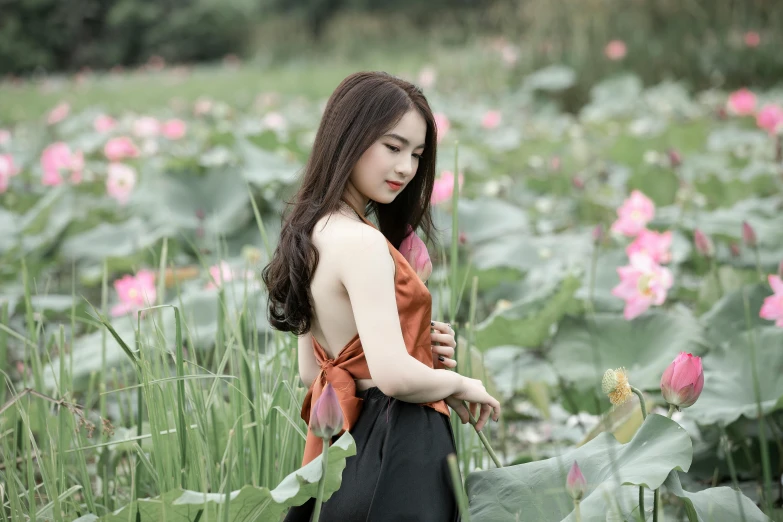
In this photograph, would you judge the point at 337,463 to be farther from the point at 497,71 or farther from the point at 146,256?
the point at 497,71

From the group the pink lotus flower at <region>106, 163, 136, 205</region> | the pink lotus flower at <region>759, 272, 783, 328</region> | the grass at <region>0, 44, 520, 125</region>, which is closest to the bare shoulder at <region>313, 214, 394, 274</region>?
the pink lotus flower at <region>759, 272, 783, 328</region>

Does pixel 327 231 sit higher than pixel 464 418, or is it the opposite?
pixel 327 231

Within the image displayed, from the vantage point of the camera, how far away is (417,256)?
3.26 feet

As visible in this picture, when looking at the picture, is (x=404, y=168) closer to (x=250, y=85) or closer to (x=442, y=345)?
→ (x=442, y=345)

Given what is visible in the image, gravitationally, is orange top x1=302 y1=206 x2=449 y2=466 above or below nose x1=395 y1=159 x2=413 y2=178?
below

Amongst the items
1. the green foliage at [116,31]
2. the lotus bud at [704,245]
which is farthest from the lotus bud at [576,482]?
the green foliage at [116,31]

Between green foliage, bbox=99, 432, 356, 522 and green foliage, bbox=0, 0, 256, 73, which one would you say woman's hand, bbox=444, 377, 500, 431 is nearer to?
green foliage, bbox=99, 432, 356, 522

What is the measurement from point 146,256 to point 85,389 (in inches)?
29.1

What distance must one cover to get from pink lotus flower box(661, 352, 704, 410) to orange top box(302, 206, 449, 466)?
0.25m

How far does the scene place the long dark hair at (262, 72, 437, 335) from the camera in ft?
3.03

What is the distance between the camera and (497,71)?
6125 mm

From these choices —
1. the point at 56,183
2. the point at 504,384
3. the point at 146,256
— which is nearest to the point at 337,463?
the point at 504,384

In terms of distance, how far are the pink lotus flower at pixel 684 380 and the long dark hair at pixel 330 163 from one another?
0.38 m

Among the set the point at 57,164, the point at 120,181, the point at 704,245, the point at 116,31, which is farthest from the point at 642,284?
the point at 116,31
